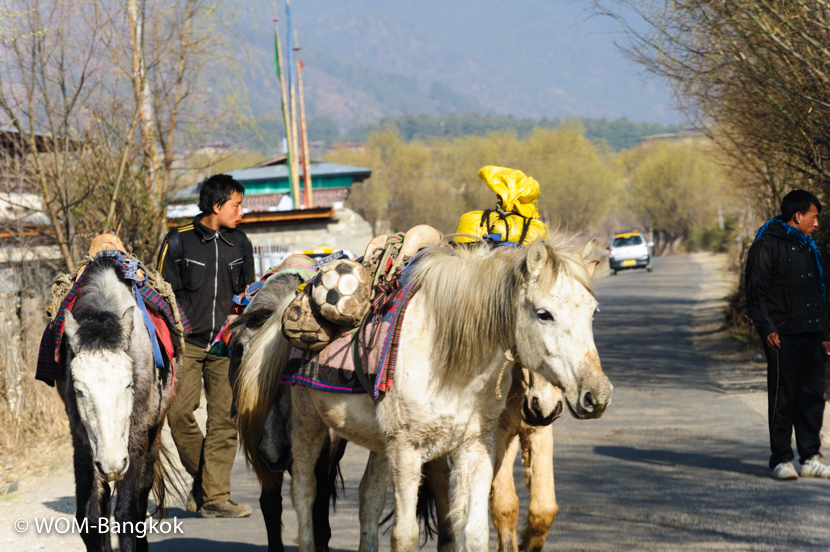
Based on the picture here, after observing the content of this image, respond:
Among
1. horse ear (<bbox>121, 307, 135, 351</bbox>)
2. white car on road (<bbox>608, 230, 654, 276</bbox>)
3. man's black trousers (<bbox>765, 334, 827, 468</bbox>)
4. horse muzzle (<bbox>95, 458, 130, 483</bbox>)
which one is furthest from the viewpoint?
white car on road (<bbox>608, 230, 654, 276</bbox>)

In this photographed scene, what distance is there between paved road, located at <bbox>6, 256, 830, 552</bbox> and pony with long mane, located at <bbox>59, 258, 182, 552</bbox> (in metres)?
0.92

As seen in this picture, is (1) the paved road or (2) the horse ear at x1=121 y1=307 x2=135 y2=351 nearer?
(2) the horse ear at x1=121 y1=307 x2=135 y2=351

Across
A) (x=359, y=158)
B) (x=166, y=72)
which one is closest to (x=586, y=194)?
(x=359, y=158)

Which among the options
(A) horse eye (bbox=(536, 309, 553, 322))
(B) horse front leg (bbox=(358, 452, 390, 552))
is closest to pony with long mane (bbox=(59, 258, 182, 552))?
(B) horse front leg (bbox=(358, 452, 390, 552))

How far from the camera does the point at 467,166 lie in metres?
73.5

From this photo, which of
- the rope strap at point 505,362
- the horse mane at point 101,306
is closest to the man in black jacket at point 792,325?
the rope strap at point 505,362

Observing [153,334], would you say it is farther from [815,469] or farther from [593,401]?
[815,469]

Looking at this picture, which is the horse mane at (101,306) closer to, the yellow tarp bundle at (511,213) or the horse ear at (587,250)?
the yellow tarp bundle at (511,213)

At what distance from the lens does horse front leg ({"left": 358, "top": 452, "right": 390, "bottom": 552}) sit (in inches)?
165

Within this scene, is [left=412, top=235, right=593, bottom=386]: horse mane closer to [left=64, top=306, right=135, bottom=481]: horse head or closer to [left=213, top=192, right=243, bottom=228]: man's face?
[left=64, top=306, right=135, bottom=481]: horse head

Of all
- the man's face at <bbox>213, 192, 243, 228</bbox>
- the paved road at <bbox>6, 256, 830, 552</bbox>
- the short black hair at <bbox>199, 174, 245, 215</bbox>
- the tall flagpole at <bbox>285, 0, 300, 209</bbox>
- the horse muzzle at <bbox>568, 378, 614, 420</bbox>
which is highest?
the tall flagpole at <bbox>285, 0, 300, 209</bbox>

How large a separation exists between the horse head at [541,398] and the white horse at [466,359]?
120mm

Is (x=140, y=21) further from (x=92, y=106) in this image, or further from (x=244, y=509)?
(x=244, y=509)

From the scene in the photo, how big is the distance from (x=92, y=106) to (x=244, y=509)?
5.58 meters
